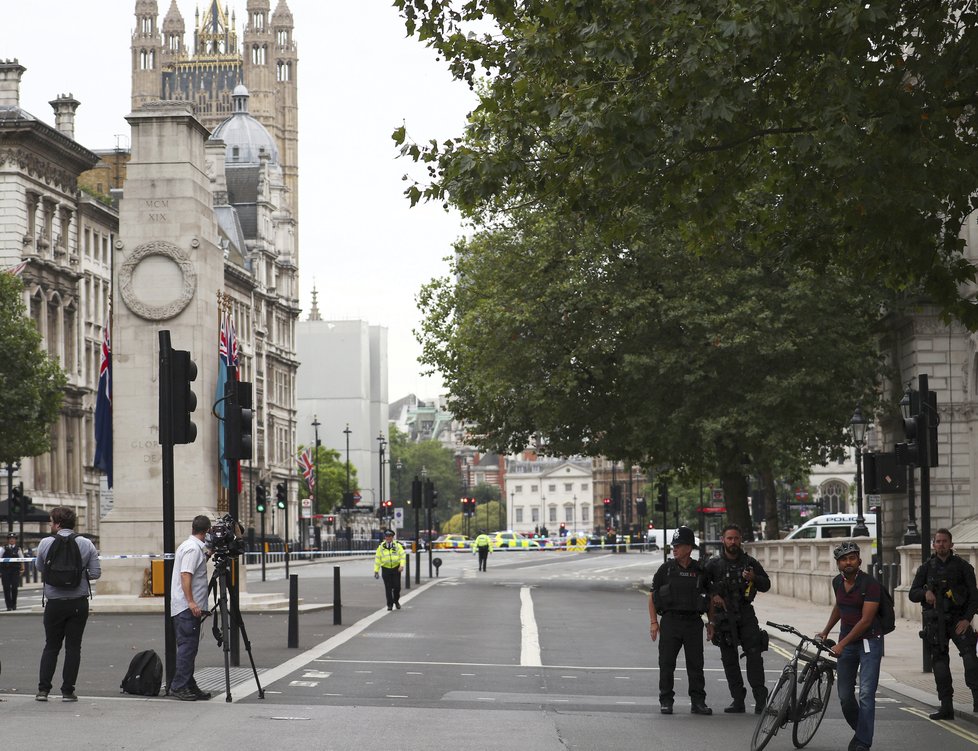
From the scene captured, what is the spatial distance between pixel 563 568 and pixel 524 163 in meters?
56.2

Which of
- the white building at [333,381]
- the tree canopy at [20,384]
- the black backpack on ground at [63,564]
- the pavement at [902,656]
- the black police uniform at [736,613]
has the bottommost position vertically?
the pavement at [902,656]

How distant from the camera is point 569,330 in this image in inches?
1836

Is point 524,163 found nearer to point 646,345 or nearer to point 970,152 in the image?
point 970,152

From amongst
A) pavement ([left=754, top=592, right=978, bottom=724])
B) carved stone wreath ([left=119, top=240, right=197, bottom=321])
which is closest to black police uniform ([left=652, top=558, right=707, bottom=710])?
pavement ([left=754, top=592, right=978, bottom=724])

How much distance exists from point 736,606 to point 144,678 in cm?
535

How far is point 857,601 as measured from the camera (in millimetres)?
13531

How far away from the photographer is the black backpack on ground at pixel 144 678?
15.9 metres

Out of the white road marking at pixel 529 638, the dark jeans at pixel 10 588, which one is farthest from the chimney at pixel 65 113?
the white road marking at pixel 529 638

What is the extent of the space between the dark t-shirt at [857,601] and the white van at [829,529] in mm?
32604

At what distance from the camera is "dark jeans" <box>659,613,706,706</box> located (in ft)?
50.5

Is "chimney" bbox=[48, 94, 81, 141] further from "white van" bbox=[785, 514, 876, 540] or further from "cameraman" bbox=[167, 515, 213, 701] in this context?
"cameraman" bbox=[167, 515, 213, 701]

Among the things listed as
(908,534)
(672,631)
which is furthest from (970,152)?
(908,534)

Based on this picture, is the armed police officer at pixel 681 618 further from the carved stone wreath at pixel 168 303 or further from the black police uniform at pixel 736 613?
the carved stone wreath at pixel 168 303

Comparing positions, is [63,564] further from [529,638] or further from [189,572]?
[529,638]
